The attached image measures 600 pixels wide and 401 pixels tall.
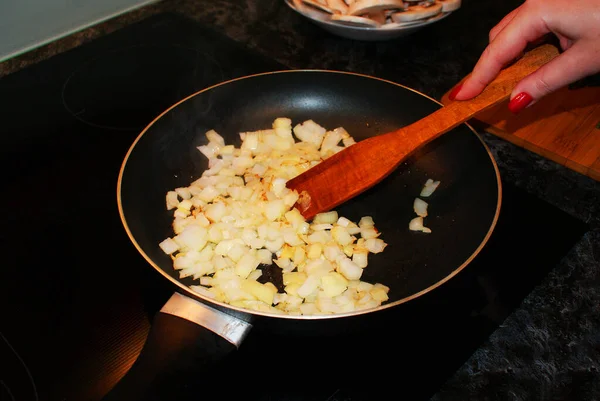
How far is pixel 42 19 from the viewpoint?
4.90 ft

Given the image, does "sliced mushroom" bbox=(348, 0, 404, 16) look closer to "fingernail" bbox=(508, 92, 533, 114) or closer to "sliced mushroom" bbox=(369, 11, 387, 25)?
"sliced mushroom" bbox=(369, 11, 387, 25)

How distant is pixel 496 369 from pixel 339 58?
41.3 inches

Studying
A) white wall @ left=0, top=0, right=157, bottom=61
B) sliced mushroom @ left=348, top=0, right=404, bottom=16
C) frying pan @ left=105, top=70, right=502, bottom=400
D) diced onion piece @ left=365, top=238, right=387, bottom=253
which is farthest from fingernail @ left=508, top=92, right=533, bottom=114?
white wall @ left=0, top=0, right=157, bottom=61

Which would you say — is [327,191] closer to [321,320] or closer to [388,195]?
[388,195]

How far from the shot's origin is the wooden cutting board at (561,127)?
1.17m

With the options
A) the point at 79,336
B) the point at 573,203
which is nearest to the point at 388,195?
the point at 573,203

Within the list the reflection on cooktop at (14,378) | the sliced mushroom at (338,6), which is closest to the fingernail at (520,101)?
the sliced mushroom at (338,6)

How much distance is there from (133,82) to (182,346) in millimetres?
942

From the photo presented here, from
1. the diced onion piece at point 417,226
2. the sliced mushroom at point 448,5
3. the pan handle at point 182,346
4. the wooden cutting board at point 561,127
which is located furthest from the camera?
the sliced mushroom at point 448,5

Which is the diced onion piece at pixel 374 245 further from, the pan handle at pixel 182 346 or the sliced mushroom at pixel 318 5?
the sliced mushroom at pixel 318 5

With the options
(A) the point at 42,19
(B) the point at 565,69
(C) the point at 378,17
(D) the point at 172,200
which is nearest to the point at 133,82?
(A) the point at 42,19

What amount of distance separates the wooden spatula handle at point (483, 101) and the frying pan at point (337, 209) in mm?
111

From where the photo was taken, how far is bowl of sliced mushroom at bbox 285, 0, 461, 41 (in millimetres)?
1334

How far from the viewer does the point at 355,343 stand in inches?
33.6
